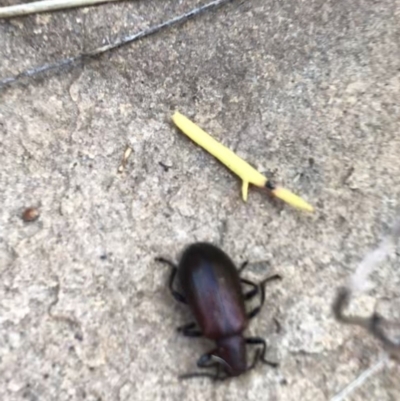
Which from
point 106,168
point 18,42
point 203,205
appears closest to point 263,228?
point 203,205

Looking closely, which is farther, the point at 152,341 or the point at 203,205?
the point at 203,205

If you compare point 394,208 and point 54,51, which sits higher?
point 54,51

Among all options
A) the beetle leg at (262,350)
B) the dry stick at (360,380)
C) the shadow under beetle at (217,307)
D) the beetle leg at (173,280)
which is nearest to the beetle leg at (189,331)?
the shadow under beetle at (217,307)

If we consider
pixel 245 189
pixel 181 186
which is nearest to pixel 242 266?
pixel 245 189

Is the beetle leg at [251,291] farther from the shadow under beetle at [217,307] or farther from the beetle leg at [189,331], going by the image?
the beetle leg at [189,331]

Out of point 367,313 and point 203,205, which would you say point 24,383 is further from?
point 367,313
